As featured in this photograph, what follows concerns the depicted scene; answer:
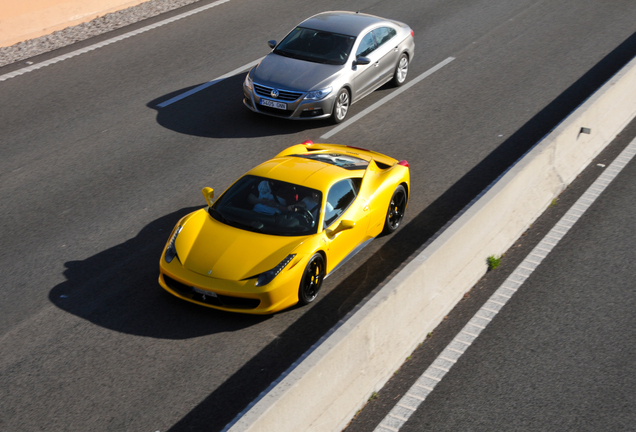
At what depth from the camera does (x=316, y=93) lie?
11766 mm

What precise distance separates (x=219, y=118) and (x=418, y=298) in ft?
22.3

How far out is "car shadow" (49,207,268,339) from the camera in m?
7.04

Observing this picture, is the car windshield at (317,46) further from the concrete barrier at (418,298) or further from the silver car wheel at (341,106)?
the concrete barrier at (418,298)

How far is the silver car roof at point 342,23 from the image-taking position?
13.0 m

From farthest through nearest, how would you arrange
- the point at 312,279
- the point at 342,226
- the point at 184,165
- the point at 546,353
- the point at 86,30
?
the point at 86,30, the point at 184,165, the point at 342,226, the point at 312,279, the point at 546,353

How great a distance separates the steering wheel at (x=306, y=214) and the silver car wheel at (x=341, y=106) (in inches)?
187

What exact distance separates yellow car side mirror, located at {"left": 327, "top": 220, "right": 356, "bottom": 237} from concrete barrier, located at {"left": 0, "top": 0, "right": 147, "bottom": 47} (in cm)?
1039

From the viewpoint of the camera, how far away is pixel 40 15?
1495 centimetres

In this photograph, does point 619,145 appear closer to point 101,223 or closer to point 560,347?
point 560,347

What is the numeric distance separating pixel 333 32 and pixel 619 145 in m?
5.56

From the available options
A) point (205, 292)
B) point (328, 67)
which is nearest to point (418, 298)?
point (205, 292)

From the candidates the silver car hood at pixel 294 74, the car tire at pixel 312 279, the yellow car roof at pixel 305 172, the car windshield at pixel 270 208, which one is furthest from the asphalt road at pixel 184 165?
the yellow car roof at pixel 305 172

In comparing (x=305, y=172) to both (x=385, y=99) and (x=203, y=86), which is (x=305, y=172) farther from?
(x=203, y=86)

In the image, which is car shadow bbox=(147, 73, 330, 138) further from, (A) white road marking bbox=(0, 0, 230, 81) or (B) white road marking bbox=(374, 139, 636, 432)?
(B) white road marking bbox=(374, 139, 636, 432)
